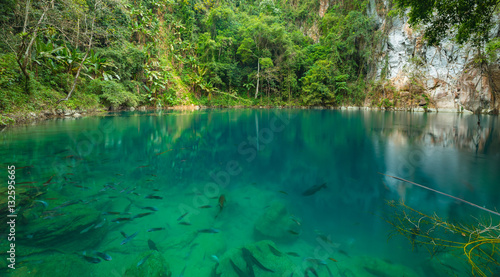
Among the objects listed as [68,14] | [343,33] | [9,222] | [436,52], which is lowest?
[9,222]

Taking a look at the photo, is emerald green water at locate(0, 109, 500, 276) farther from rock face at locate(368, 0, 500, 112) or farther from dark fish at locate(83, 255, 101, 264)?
rock face at locate(368, 0, 500, 112)

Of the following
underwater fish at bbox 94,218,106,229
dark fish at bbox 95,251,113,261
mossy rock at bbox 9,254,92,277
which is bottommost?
dark fish at bbox 95,251,113,261

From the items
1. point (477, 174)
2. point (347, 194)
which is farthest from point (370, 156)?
point (347, 194)

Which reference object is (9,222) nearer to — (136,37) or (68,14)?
(68,14)

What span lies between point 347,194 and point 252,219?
1.58 metres

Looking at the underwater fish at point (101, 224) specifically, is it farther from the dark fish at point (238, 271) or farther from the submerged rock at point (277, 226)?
the submerged rock at point (277, 226)

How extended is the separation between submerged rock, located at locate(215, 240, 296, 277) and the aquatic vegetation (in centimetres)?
129

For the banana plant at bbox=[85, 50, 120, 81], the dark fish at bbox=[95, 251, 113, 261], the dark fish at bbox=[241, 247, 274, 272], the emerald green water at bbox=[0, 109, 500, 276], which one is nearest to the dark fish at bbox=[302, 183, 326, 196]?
the emerald green water at bbox=[0, 109, 500, 276]

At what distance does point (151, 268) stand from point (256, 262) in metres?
0.85

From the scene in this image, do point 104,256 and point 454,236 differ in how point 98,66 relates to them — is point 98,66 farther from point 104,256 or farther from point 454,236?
point 454,236

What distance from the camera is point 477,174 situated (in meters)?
3.84

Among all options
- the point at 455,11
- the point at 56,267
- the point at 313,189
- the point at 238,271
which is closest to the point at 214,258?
the point at 238,271

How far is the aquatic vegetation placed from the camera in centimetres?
175

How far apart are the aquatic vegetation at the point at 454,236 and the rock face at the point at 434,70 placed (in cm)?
2272
